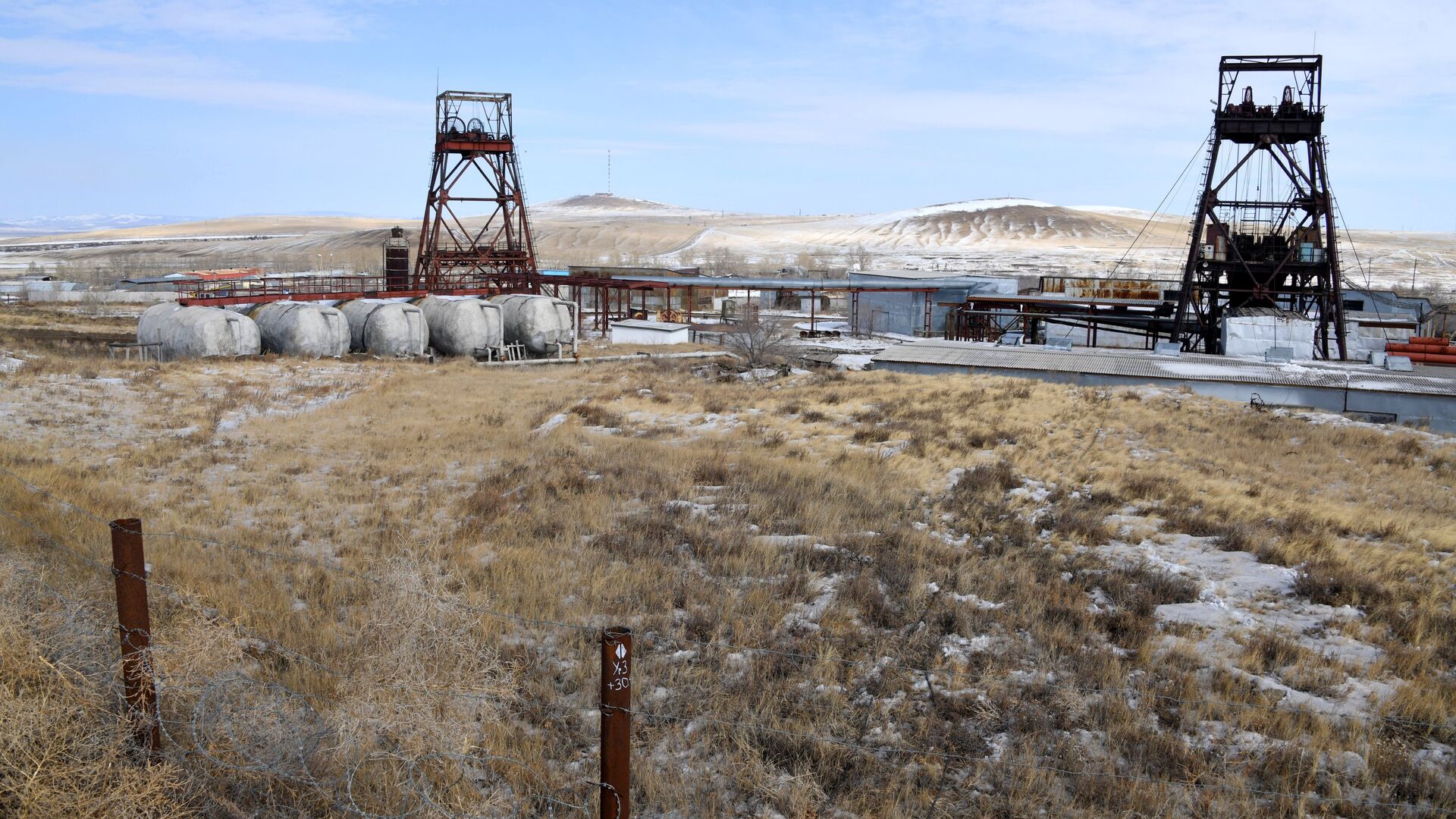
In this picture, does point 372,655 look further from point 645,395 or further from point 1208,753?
A: point 645,395

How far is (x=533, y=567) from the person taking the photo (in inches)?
366

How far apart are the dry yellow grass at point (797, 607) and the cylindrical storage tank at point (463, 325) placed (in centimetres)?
1769

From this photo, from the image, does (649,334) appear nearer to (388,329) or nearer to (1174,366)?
(388,329)

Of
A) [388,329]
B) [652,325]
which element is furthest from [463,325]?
[652,325]

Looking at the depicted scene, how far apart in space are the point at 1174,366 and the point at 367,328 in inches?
1031

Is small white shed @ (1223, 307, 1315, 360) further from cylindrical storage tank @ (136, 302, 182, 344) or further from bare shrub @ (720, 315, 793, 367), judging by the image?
cylindrical storage tank @ (136, 302, 182, 344)

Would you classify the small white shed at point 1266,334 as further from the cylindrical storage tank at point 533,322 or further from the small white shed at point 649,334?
the cylindrical storage tank at point 533,322

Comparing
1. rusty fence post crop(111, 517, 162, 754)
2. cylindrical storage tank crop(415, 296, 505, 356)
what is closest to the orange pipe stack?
cylindrical storage tank crop(415, 296, 505, 356)

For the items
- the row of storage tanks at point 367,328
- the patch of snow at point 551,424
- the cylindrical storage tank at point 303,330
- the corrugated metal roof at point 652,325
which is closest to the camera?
the patch of snow at point 551,424

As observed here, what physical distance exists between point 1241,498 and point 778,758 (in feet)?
31.8

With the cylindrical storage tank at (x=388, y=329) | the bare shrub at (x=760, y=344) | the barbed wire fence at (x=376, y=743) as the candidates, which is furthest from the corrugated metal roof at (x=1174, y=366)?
the barbed wire fence at (x=376, y=743)

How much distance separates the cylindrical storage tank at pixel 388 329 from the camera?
112 feet

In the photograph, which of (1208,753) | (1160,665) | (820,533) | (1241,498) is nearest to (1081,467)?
(1241,498)

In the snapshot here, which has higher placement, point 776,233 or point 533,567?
point 776,233
